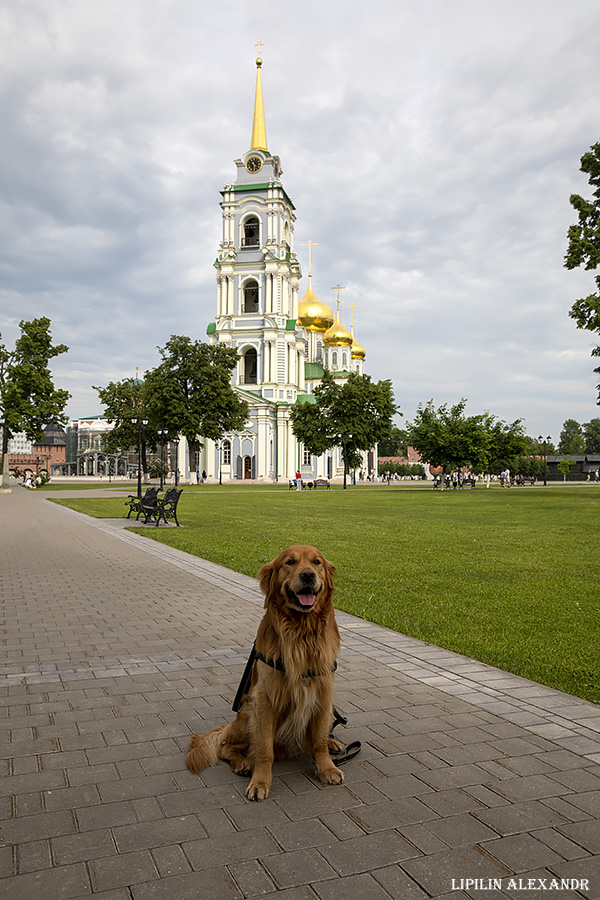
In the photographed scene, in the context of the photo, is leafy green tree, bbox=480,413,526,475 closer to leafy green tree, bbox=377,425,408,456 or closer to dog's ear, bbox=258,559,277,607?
dog's ear, bbox=258,559,277,607

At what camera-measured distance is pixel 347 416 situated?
5878cm

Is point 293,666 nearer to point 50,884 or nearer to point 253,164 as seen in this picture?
point 50,884

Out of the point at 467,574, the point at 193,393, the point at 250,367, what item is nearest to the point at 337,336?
the point at 250,367

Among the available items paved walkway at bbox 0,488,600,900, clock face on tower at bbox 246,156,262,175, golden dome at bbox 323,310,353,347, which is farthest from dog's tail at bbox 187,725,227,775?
golden dome at bbox 323,310,353,347

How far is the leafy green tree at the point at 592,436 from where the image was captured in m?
160

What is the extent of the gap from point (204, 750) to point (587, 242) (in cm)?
3594


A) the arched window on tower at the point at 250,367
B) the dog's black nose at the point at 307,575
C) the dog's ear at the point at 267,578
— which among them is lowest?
the dog's ear at the point at 267,578

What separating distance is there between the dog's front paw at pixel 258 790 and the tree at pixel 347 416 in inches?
2155

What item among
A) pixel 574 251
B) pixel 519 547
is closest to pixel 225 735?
pixel 519 547

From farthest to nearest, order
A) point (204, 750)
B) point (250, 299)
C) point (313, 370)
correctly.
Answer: point (313, 370) → point (250, 299) → point (204, 750)

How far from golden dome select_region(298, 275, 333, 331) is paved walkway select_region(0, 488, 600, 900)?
94.0 m

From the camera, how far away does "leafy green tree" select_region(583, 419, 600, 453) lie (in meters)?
160

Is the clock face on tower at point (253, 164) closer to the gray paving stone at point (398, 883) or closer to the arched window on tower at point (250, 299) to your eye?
the arched window on tower at point (250, 299)

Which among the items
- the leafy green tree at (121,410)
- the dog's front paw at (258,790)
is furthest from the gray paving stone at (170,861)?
the leafy green tree at (121,410)
